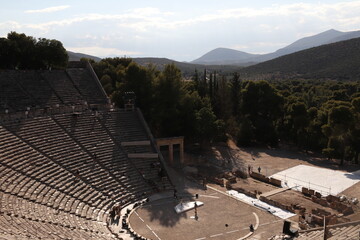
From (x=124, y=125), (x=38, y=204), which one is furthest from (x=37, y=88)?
(x=38, y=204)

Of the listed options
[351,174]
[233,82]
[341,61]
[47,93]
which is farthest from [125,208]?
[341,61]

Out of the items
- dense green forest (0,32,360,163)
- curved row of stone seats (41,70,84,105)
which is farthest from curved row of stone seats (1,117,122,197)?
dense green forest (0,32,360,163)

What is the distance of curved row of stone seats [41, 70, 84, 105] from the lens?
39300 millimetres

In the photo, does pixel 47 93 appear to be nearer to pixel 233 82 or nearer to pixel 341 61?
pixel 233 82

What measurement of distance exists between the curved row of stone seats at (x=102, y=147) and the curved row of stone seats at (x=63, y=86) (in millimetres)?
6247

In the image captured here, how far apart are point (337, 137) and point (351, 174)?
5.11 m

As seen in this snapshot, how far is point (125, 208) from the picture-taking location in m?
25.6

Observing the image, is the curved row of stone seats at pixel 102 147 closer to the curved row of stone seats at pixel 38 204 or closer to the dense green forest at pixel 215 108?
the curved row of stone seats at pixel 38 204

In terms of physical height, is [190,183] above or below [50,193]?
below

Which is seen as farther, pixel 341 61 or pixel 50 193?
pixel 341 61

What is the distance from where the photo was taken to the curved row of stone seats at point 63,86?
39.3 metres

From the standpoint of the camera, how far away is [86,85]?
43.4 m

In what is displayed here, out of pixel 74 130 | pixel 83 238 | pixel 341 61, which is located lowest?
pixel 83 238

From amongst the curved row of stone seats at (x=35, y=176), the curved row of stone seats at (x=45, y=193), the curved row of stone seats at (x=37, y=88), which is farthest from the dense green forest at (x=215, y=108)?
the curved row of stone seats at (x=45, y=193)
